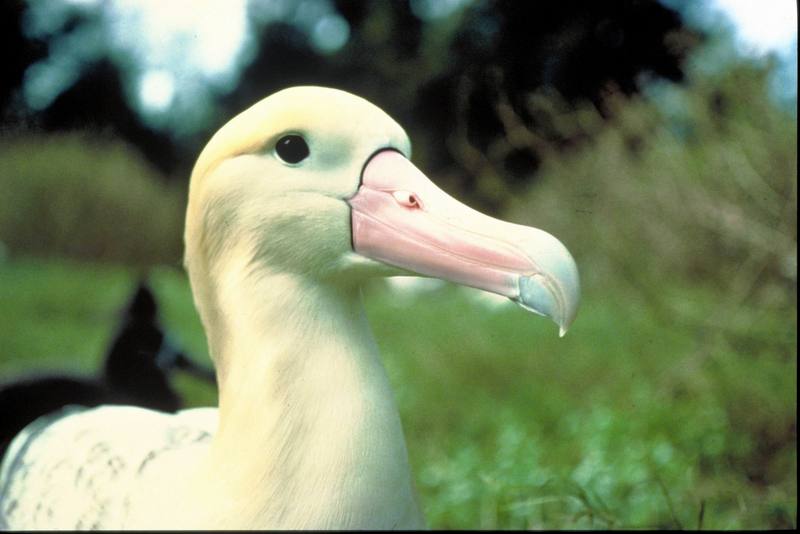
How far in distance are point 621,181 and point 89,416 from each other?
4.73 feet

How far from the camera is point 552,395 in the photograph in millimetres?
2664

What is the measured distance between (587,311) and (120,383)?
68.9 inches

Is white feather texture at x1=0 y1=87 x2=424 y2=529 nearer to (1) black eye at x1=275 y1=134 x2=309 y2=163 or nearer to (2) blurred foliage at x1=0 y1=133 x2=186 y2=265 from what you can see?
(1) black eye at x1=275 y1=134 x2=309 y2=163

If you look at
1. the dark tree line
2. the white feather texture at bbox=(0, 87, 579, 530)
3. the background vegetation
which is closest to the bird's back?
the white feather texture at bbox=(0, 87, 579, 530)

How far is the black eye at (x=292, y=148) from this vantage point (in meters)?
0.99

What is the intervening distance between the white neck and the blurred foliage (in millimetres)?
399

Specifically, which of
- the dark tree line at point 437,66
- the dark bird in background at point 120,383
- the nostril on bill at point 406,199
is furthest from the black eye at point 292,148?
the dark bird in background at point 120,383

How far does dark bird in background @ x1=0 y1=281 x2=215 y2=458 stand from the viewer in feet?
4.53

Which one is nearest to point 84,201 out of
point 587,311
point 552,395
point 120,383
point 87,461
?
point 120,383

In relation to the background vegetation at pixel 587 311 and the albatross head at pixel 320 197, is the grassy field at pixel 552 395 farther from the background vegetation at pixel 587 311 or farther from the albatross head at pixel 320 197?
the albatross head at pixel 320 197

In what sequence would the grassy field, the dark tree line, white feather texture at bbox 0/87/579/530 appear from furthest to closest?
1. the grassy field
2. the dark tree line
3. white feather texture at bbox 0/87/579/530

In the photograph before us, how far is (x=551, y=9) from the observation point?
150 centimetres

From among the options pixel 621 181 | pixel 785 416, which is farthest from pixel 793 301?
pixel 621 181

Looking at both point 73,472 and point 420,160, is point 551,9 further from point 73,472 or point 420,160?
point 73,472
